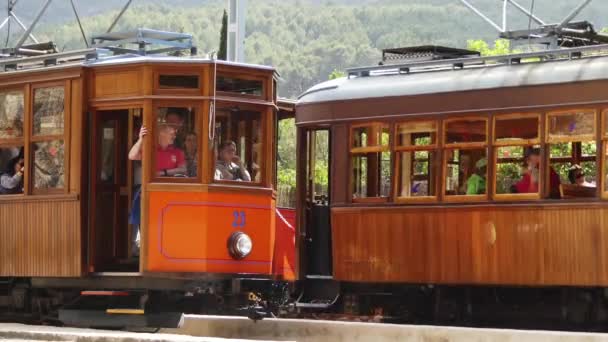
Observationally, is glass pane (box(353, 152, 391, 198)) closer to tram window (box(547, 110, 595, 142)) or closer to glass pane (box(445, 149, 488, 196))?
glass pane (box(445, 149, 488, 196))

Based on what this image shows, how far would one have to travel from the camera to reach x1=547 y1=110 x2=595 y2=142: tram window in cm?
1432

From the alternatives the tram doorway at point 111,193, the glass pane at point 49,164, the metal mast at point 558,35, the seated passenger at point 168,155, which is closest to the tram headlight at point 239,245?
the seated passenger at point 168,155

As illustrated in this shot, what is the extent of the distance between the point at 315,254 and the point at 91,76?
431cm

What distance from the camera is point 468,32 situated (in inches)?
6905

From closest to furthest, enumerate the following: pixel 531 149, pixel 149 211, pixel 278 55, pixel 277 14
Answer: pixel 149 211 < pixel 531 149 < pixel 278 55 < pixel 277 14

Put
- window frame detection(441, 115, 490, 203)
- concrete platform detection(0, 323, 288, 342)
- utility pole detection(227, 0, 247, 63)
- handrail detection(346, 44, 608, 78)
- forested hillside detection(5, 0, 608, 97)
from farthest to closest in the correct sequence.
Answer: forested hillside detection(5, 0, 608, 97) < utility pole detection(227, 0, 247, 63) < window frame detection(441, 115, 490, 203) < handrail detection(346, 44, 608, 78) < concrete platform detection(0, 323, 288, 342)

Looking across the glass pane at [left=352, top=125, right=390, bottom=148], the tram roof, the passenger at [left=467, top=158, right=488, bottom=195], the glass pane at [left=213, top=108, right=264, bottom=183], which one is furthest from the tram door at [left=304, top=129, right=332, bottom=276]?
the glass pane at [left=213, top=108, right=264, bottom=183]

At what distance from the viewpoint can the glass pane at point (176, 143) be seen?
13953 mm

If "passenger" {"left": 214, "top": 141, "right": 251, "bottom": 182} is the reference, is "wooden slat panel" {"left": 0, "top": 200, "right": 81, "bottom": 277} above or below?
below

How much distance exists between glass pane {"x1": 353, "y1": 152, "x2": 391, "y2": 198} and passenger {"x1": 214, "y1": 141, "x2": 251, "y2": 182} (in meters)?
2.25

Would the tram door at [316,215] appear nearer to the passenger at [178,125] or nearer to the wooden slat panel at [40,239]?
the passenger at [178,125]

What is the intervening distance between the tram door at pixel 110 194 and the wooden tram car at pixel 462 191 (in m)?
3.09

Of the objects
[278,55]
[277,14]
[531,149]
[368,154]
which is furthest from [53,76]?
[277,14]

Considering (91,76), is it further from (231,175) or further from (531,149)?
(531,149)
